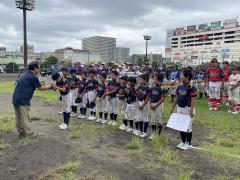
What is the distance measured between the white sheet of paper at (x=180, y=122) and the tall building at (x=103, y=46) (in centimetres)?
10773

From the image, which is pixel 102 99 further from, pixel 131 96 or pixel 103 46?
pixel 103 46

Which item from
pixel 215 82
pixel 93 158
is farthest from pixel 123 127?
pixel 215 82

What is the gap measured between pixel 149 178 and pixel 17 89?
440cm

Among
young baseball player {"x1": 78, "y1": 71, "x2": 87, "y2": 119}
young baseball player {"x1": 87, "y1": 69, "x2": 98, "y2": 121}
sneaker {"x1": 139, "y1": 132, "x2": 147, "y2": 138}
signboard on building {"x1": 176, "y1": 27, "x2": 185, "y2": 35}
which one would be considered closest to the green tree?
young baseball player {"x1": 78, "y1": 71, "x2": 87, "y2": 119}

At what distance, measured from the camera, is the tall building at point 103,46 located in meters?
119

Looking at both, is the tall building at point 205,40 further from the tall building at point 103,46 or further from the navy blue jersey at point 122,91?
the navy blue jersey at point 122,91

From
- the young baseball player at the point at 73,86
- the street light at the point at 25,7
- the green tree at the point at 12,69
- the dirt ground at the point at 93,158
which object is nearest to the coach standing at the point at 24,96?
the dirt ground at the point at 93,158

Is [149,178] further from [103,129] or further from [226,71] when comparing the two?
[226,71]

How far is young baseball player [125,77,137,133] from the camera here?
28.7 feet

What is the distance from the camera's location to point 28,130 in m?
7.84

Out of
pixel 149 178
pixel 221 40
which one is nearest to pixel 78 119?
pixel 149 178

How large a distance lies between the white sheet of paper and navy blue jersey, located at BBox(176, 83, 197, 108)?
299 mm

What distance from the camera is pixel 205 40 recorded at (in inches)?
5084

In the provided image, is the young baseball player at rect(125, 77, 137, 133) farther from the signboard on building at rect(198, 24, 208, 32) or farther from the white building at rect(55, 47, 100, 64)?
the signboard on building at rect(198, 24, 208, 32)
